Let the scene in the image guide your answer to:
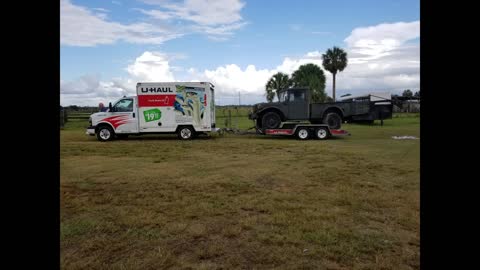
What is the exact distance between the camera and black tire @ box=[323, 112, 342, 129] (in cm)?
1648

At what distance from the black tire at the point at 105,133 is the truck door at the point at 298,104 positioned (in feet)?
27.9

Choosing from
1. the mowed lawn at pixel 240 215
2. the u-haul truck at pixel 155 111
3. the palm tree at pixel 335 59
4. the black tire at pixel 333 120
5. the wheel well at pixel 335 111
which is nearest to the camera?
the mowed lawn at pixel 240 215

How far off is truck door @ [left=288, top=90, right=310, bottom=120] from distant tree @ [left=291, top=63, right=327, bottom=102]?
119 ft

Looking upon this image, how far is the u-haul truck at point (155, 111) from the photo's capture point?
15070 mm

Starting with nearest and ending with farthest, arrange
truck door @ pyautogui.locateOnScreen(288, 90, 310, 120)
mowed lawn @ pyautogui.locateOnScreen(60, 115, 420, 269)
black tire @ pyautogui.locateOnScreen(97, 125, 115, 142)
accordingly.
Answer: mowed lawn @ pyautogui.locateOnScreen(60, 115, 420, 269) < black tire @ pyautogui.locateOnScreen(97, 125, 115, 142) < truck door @ pyautogui.locateOnScreen(288, 90, 310, 120)

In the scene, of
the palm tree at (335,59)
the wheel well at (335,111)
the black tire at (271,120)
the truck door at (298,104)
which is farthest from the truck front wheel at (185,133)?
the palm tree at (335,59)

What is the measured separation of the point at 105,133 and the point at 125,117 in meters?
1.23

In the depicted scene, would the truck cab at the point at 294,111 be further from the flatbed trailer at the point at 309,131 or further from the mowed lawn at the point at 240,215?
the mowed lawn at the point at 240,215

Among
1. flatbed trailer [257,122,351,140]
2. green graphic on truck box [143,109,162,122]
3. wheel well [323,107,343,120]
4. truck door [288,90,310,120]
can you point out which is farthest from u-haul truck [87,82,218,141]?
wheel well [323,107,343,120]

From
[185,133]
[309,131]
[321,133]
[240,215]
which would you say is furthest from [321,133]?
[240,215]

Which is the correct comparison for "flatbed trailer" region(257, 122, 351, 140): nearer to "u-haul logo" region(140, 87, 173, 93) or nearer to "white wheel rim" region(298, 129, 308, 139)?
"white wheel rim" region(298, 129, 308, 139)

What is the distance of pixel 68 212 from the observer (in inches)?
187
